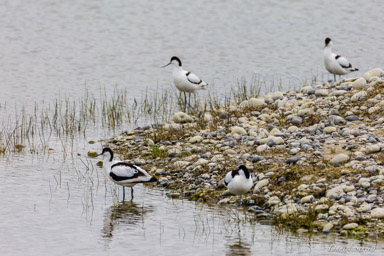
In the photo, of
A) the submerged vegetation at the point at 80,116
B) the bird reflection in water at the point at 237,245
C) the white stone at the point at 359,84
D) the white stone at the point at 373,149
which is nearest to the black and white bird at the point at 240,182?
the bird reflection in water at the point at 237,245

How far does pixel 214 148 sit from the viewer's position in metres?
15.8

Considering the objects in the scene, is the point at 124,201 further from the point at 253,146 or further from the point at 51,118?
the point at 51,118

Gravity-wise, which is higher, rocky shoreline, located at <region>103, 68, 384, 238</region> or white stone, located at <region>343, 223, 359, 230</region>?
rocky shoreline, located at <region>103, 68, 384, 238</region>

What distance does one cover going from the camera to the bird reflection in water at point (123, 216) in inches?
494

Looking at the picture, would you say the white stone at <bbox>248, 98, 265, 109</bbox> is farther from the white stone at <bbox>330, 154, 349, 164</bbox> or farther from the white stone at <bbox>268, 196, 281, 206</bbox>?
the white stone at <bbox>268, 196, 281, 206</bbox>

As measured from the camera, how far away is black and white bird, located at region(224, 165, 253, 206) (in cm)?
1270

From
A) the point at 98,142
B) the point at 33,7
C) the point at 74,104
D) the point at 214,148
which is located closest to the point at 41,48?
the point at 33,7

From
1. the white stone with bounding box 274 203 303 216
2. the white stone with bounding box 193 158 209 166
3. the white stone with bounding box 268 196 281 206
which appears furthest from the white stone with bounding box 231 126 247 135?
the white stone with bounding box 274 203 303 216

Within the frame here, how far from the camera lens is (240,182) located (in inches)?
500

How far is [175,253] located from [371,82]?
331 inches

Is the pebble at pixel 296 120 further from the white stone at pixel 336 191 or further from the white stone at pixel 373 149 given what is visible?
the white stone at pixel 336 191

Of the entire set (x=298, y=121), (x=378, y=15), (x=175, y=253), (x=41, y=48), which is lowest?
(x=175, y=253)

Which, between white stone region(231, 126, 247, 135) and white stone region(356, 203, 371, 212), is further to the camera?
white stone region(231, 126, 247, 135)

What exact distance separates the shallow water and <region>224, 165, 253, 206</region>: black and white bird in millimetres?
448
